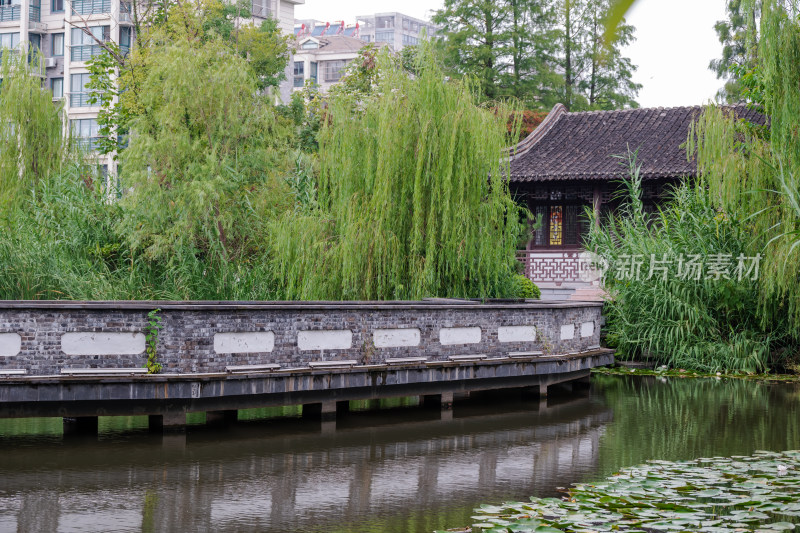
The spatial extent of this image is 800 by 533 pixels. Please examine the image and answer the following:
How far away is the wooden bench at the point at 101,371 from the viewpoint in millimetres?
9141

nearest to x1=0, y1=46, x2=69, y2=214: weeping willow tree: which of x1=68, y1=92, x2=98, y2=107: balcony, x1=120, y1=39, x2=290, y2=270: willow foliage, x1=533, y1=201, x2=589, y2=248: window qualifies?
x1=120, y1=39, x2=290, y2=270: willow foliage

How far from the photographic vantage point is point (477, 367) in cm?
1191

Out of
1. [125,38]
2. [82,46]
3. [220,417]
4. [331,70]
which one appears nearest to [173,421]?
[220,417]

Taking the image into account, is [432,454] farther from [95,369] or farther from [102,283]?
[102,283]

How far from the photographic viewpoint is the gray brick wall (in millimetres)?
9125

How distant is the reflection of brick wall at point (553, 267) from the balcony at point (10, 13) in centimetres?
2631

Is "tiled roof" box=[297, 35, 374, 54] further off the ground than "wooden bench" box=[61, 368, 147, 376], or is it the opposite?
"tiled roof" box=[297, 35, 374, 54]

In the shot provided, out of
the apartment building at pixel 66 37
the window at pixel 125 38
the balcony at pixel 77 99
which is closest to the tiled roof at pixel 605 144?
the window at pixel 125 38

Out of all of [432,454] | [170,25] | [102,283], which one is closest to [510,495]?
[432,454]

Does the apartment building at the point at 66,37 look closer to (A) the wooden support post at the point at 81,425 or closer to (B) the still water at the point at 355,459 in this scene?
(A) the wooden support post at the point at 81,425

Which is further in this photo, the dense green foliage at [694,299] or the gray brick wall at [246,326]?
the dense green foliage at [694,299]

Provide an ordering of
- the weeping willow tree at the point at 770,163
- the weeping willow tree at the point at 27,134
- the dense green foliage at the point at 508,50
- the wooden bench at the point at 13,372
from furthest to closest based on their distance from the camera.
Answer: the dense green foliage at the point at 508,50, the weeping willow tree at the point at 27,134, the weeping willow tree at the point at 770,163, the wooden bench at the point at 13,372

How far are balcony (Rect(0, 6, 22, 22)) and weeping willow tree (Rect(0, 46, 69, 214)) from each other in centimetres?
1641

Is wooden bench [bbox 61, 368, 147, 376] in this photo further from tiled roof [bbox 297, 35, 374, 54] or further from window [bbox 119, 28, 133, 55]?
tiled roof [bbox 297, 35, 374, 54]
